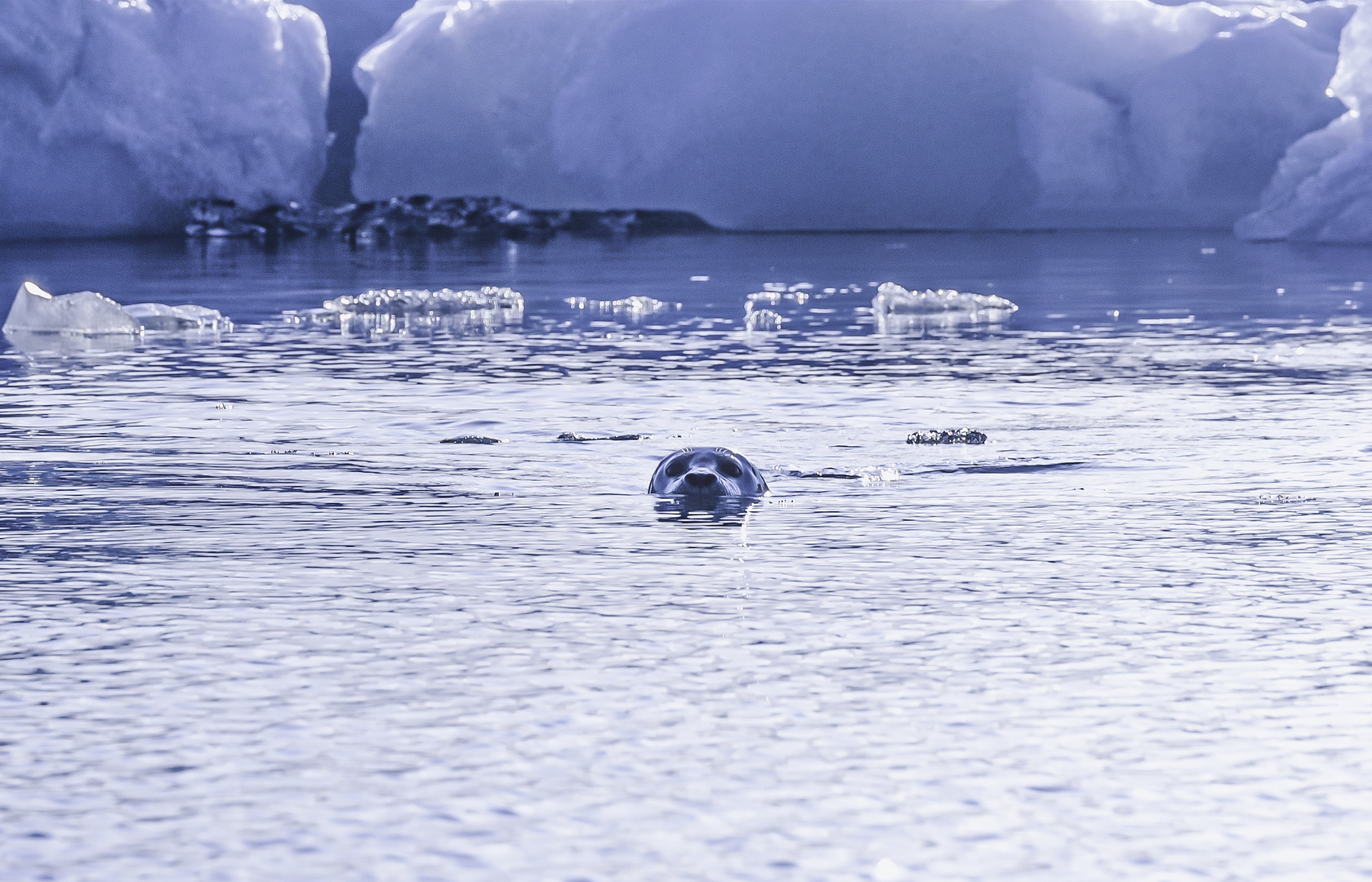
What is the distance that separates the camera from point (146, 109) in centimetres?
2519

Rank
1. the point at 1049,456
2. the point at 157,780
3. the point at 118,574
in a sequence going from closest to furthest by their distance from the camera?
the point at 157,780, the point at 118,574, the point at 1049,456

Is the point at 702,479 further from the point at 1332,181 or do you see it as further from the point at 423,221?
the point at 423,221

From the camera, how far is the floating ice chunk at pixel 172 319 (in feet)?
42.9

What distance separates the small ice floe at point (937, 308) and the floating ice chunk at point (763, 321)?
688 millimetres

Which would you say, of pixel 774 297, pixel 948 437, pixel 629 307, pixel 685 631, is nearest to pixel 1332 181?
pixel 774 297

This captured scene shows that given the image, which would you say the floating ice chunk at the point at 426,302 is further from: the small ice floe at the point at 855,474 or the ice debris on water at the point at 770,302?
the small ice floe at the point at 855,474

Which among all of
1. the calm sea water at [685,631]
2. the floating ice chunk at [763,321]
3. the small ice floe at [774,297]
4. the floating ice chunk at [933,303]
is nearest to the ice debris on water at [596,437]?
the calm sea water at [685,631]

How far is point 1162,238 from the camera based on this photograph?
974 inches

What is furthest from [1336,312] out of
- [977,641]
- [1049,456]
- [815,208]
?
[815,208]

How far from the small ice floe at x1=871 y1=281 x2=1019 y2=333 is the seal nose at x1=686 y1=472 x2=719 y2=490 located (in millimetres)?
7332

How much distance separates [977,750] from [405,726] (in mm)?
1020

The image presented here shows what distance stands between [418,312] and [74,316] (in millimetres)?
2533

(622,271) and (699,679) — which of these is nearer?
(699,679)

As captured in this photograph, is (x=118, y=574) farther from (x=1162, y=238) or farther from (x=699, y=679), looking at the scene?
(x=1162, y=238)
